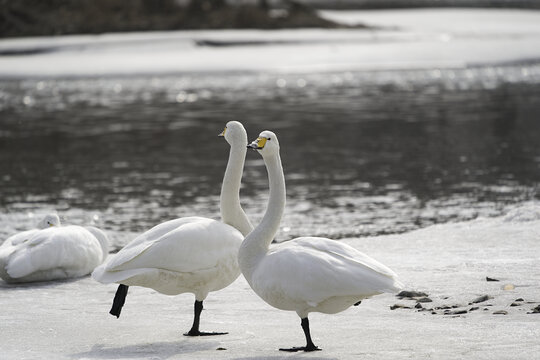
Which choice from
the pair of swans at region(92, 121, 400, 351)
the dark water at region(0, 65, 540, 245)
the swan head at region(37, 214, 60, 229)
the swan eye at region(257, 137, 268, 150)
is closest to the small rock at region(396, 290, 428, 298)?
the pair of swans at region(92, 121, 400, 351)

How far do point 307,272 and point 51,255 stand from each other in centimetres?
286

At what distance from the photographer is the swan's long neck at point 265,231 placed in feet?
16.1

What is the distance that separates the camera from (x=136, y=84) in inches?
899

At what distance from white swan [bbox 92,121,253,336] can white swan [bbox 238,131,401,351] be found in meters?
0.33

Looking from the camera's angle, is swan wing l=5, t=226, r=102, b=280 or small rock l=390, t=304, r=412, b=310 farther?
swan wing l=5, t=226, r=102, b=280

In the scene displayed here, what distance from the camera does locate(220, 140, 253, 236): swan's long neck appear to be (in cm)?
579

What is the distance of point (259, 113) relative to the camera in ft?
57.1

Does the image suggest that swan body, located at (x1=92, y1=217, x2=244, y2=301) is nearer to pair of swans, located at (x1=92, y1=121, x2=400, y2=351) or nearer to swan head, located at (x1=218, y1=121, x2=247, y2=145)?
pair of swans, located at (x1=92, y1=121, x2=400, y2=351)

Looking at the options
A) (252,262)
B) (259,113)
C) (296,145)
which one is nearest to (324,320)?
(252,262)

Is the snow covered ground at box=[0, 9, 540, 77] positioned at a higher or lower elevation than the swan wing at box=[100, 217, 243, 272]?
lower

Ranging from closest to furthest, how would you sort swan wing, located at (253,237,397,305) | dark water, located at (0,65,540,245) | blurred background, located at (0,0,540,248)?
swan wing, located at (253,237,397,305) → dark water, located at (0,65,540,245) → blurred background, located at (0,0,540,248)

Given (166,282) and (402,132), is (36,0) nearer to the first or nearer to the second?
(402,132)

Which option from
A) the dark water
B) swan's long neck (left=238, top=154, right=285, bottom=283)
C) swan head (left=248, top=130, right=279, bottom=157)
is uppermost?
swan head (left=248, top=130, right=279, bottom=157)

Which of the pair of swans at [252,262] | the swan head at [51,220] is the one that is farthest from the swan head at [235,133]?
the swan head at [51,220]
